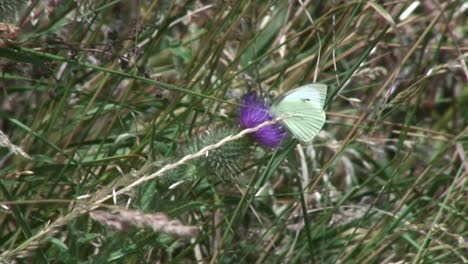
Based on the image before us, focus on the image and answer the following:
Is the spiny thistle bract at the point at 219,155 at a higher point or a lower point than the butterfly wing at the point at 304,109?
lower

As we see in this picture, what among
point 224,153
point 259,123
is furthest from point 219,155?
point 259,123

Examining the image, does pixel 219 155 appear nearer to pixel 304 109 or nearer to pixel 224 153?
pixel 224 153

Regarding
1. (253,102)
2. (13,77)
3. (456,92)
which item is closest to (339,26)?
(253,102)

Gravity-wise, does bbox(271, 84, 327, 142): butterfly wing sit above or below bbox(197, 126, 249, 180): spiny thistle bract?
above
